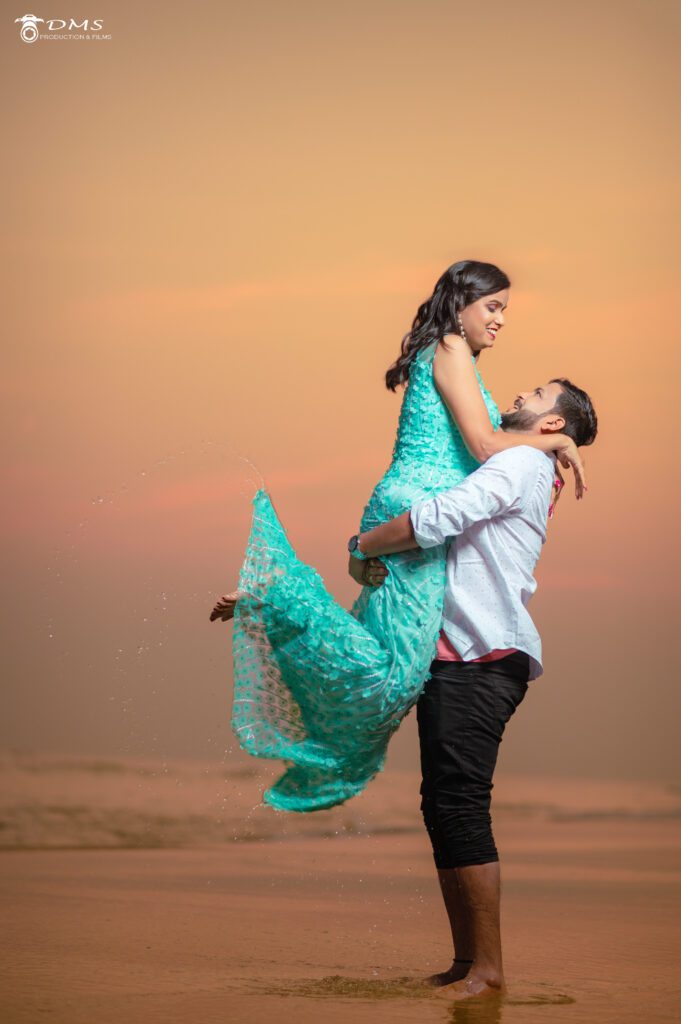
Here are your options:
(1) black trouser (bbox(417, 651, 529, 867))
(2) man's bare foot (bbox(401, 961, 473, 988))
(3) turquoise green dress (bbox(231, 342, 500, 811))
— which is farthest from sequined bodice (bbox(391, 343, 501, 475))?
(2) man's bare foot (bbox(401, 961, 473, 988))

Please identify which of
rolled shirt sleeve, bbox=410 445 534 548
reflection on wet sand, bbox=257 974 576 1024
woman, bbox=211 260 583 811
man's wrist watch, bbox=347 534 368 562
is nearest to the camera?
reflection on wet sand, bbox=257 974 576 1024

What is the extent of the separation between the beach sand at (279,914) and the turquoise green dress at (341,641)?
0.18 metres

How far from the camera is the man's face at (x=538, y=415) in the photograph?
10.1 feet

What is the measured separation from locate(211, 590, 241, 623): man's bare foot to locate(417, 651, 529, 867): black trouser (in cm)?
44

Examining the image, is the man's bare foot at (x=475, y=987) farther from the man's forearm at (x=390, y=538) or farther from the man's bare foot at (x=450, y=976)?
the man's forearm at (x=390, y=538)

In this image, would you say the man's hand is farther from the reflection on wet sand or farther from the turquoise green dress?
the reflection on wet sand

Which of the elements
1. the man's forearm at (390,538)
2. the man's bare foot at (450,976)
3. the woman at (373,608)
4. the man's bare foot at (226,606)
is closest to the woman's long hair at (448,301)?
the woman at (373,608)

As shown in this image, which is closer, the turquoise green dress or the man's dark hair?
the turquoise green dress

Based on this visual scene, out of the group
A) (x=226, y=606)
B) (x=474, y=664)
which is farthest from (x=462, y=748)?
(x=226, y=606)

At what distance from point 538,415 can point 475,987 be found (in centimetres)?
116

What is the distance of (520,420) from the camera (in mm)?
3092

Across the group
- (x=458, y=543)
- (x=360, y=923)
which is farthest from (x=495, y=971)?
(x=360, y=923)

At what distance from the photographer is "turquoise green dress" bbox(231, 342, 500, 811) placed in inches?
117

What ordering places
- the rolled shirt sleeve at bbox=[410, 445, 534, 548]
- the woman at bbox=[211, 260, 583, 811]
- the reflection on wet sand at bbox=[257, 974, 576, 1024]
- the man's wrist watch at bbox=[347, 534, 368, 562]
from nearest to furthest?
the reflection on wet sand at bbox=[257, 974, 576, 1024] < the rolled shirt sleeve at bbox=[410, 445, 534, 548] < the woman at bbox=[211, 260, 583, 811] < the man's wrist watch at bbox=[347, 534, 368, 562]
